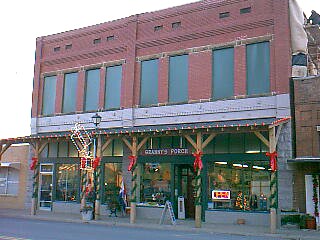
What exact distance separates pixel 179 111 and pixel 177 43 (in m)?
3.73

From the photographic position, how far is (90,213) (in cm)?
2198

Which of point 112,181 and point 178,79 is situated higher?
point 178,79

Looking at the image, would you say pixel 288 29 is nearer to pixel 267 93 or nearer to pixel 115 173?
pixel 267 93

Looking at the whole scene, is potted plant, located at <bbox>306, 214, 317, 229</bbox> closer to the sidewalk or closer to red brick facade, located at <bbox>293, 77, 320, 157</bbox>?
the sidewalk

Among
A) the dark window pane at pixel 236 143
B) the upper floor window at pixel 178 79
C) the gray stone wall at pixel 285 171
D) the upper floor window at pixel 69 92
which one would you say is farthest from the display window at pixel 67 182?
the gray stone wall at pixel 285 171

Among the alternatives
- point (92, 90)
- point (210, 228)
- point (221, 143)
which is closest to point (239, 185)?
point (221, 143)

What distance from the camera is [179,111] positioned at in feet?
76.0

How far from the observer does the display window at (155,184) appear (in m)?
23.0

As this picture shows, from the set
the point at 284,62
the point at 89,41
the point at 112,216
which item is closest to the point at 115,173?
the point at 112,216

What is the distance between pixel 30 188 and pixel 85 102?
21.7 feet

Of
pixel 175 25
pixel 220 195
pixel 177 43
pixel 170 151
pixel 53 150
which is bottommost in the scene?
pixel 220 195

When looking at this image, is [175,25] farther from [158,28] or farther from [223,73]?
[223,73]

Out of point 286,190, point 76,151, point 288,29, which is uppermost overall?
point 288,29

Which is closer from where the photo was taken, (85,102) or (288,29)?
(288,29)
